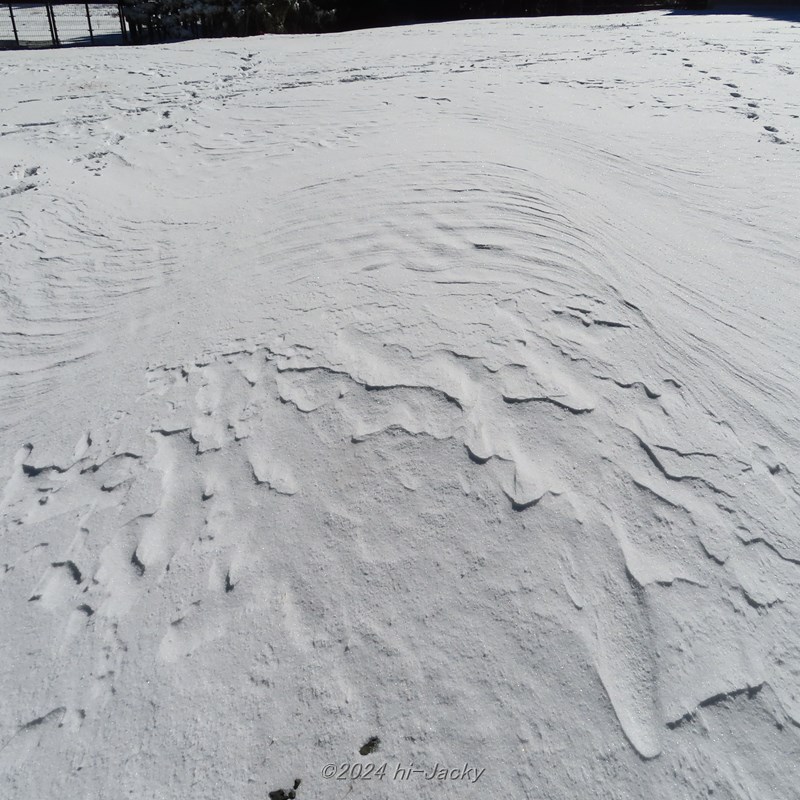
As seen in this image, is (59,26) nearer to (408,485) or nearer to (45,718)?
(408,485)

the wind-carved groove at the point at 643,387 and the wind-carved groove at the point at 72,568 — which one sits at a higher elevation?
the wind-carved groove at the point at 643,387

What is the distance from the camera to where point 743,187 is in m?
4.70

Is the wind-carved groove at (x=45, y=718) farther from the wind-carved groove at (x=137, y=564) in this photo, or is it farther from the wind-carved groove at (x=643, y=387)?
the wind-carved groove at (x=643, y=387)

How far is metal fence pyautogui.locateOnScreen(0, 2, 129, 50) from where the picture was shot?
15109 mm

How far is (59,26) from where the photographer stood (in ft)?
61.3

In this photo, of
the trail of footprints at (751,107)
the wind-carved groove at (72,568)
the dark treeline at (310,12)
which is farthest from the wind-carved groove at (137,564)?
the dark treeline at (310,12)

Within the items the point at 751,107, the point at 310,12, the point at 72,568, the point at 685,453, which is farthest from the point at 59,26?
the point at 685,453

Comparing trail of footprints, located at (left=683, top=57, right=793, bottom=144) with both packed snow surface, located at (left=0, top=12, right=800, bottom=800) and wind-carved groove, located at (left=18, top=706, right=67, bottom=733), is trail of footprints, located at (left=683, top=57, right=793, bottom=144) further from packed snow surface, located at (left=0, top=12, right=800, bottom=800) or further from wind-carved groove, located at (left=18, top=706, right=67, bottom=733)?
wind-carved groove, located at (left=18, top=706, right=67, bottom=733)

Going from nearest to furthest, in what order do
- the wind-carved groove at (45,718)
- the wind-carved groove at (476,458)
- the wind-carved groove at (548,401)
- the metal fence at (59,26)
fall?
the wind-carved groove at (45,718), the wind-carved groove at (476,458), the wind-carved groove at (548,401), the metal fence at (59,26)

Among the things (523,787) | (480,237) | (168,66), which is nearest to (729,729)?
(523,787)

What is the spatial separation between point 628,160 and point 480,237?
2314 millimetres

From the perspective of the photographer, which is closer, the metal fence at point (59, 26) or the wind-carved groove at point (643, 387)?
the wind-carved groove at point (643, 387)

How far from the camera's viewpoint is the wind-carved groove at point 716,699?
1744 millimetres

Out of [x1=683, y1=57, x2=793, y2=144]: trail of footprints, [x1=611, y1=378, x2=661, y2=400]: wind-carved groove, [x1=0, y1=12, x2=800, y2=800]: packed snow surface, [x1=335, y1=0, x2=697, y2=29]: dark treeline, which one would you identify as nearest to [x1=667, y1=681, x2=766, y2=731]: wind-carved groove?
[x1=0, y1=12, x2=800, y2=800]: packed snow surface
